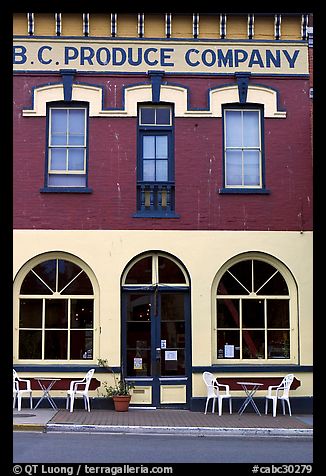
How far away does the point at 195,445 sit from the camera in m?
11.1

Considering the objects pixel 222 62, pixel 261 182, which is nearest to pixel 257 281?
pixel 261 182

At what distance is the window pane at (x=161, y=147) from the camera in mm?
15914

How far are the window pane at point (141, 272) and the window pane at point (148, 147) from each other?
94.1 inches

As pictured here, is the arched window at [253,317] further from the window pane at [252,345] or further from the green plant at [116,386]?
the green plant at [116,386]

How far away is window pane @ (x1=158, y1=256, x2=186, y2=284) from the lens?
15609 millimetres

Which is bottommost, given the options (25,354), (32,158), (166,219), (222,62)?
(25,354)

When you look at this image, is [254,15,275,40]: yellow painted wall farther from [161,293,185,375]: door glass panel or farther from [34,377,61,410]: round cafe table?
[34,377,61,410]: round cafe table

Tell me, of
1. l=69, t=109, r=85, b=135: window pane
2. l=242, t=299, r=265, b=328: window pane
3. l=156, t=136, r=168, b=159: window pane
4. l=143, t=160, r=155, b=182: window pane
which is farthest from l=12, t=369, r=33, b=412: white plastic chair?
l=156, t=136, r=168, b=159: window pane

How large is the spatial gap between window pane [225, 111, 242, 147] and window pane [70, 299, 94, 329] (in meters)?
4.96

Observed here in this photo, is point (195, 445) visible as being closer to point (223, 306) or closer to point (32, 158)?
point (223, 306)

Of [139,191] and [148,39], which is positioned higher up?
[148,39]
